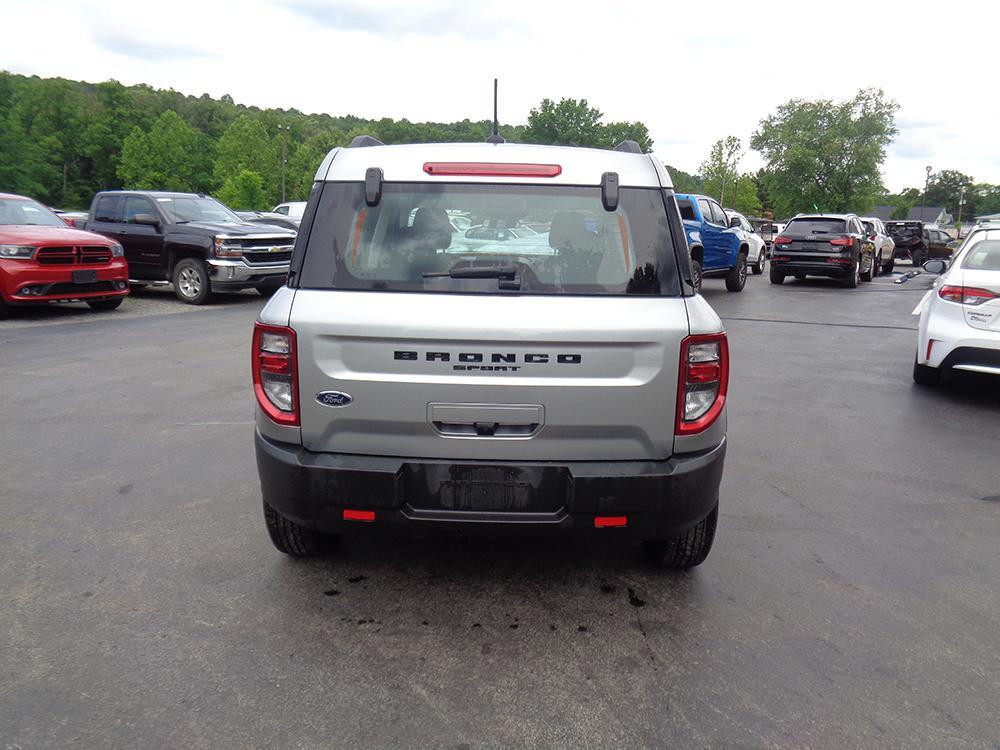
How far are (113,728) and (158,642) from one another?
563mm

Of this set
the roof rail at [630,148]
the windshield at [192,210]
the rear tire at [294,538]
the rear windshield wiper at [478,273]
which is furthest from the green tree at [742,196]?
the rear windshield wiper at [478,273]

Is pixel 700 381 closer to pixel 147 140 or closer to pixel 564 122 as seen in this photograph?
pixel 147 140

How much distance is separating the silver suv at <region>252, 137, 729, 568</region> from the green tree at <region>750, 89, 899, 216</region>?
71615 mm

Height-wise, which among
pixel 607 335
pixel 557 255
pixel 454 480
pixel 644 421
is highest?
pixel 557 255

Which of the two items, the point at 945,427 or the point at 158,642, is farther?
the point at 945,427

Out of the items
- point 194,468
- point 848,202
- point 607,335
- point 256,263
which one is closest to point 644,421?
point 607,335

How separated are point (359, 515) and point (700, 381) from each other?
1395mm

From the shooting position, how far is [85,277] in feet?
41.2

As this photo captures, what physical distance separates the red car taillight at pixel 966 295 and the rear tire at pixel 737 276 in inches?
469

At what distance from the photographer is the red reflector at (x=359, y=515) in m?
3.18

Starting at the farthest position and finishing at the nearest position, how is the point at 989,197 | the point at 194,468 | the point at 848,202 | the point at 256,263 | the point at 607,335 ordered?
the point at 989,197 → the point at 848,202 → the point at 256,263 → the point at 194,468 → the point at 607,335

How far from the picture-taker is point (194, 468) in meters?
5.38

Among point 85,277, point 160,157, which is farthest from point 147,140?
point 85,277

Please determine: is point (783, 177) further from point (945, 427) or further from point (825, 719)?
point (825, 719)
